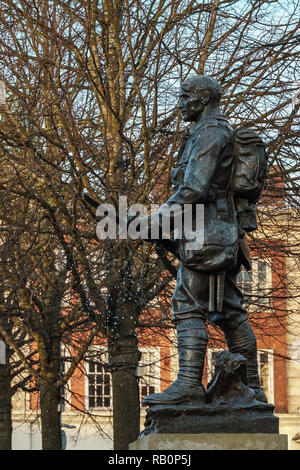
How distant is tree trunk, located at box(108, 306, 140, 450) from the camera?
14375 millimetres

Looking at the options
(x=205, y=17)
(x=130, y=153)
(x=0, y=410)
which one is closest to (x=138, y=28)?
(x=205, y=17)

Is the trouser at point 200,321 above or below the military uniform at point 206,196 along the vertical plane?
below

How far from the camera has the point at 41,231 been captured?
548 inches

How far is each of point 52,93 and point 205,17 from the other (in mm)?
2692

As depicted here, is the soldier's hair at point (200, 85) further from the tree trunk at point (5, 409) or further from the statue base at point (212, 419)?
the tree trunk at point (5, 409)

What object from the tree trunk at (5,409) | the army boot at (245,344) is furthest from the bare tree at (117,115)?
the army boot at (245,344)

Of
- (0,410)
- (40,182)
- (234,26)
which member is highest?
(234,26)

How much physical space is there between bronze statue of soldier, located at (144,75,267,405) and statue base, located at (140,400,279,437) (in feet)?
0.96

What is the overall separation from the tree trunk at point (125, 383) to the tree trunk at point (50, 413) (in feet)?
5.30

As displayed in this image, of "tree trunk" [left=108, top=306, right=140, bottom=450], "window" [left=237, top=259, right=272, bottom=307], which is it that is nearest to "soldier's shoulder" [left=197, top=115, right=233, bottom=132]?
"window" [left=237, top=259, right=272, bottom=307]

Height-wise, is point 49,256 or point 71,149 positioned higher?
point 71,149

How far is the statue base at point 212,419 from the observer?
254 inches

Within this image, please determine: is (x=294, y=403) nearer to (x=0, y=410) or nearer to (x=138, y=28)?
(x=0, y=410)

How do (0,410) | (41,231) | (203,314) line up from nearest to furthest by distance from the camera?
(203,314)
(41,231)
(0,410)
